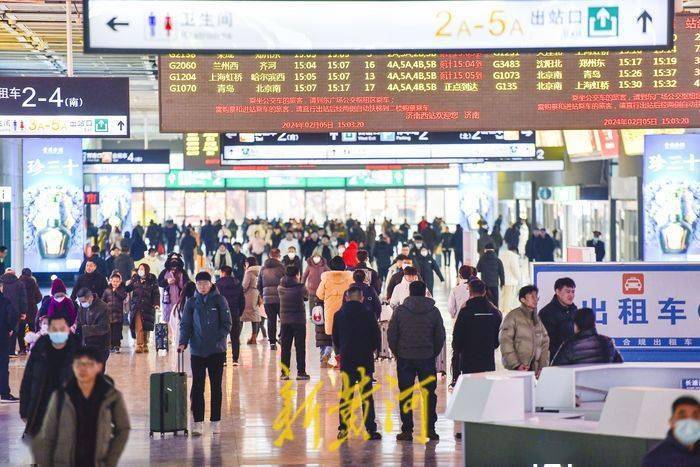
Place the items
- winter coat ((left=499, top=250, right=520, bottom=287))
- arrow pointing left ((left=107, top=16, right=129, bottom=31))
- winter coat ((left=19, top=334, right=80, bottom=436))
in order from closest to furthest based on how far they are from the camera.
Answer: arrow pointing left ((left=107, top=16, right=129, bottom=31)) < winter coat ((left=19, top=334, right=80, bottom=436)) < winter coat ((left=499, top=250, right=520, bottom=287))

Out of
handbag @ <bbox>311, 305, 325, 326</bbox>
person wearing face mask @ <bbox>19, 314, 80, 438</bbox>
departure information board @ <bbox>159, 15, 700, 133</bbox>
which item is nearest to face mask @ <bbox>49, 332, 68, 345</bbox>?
person wearing face mask @ <bbox>19, 314, 80, 438</bbox>

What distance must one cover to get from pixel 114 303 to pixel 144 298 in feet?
2.80

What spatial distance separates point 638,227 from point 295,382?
64.8 feet

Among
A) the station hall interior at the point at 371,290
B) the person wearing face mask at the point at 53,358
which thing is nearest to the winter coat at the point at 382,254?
the station hall interior at the point at 371,290

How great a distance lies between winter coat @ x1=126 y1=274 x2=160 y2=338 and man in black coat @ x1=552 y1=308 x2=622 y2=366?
33.3 ft

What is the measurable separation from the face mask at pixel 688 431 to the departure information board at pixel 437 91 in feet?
27.3

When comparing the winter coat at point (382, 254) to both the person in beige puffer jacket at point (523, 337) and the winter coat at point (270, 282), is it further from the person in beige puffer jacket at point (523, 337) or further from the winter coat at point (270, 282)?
the person in beige puffer jacket at point (523, 337)

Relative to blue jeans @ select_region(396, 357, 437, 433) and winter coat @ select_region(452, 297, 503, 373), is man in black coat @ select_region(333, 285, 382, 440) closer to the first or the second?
blue jeans @ select_region(396, 357, 437, 433)

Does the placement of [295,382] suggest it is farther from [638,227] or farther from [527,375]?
[638,227]

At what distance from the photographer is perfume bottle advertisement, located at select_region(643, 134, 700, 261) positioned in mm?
23047

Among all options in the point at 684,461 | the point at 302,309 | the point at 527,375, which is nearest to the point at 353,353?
the point at 527,375

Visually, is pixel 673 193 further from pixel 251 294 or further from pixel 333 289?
pixel 333 289

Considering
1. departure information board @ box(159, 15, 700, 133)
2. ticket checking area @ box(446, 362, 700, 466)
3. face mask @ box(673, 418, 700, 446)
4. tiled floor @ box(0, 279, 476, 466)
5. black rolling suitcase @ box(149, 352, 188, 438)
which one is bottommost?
tiled floor @ box(0, 279, 476, 466)

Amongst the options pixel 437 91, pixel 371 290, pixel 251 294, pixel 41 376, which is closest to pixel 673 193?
pixel 251 294
